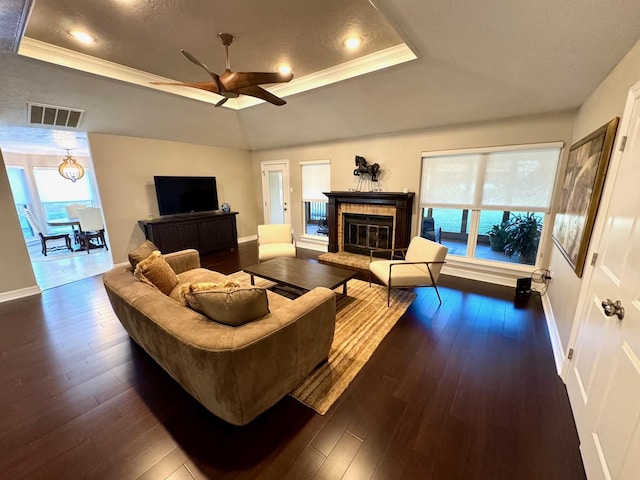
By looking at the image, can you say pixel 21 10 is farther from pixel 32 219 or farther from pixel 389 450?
pixel 32 219

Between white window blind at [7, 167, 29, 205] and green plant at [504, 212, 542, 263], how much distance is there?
37.2ft

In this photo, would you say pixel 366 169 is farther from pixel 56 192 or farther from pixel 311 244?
pixel 56 192

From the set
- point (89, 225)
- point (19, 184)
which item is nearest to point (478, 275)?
point (89, 225)

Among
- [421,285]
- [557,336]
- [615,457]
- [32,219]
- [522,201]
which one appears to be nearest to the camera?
[615,457]

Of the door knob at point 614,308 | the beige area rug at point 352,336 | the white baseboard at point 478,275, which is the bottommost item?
the beige area rug at point 352,336

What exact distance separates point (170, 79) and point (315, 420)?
14.4ft

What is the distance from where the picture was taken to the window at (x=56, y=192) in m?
7.09

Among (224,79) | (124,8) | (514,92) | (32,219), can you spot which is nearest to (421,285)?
(514,92)

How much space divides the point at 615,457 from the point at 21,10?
463 cm

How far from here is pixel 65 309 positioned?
10.5 feet

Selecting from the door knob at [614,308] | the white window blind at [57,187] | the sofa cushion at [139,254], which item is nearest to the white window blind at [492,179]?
the door knob at [614,308]

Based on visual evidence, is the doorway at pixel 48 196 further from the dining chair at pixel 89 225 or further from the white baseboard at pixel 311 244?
the white baseboard at pixel 311 244

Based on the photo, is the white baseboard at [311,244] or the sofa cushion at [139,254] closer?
the sofa cushion at [139,254]

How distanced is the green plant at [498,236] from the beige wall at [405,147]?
0.55m
